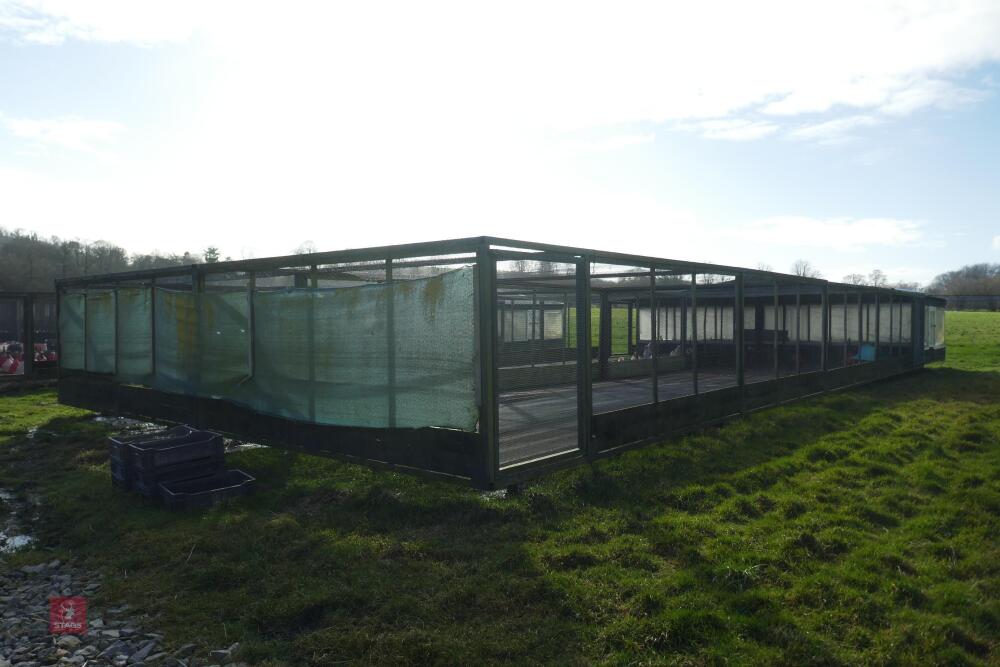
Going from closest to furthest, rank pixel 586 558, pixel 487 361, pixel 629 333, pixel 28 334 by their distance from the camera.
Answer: pixel 586 558 < pixel 487 361 < pixel 28 334 < pixel 629 333

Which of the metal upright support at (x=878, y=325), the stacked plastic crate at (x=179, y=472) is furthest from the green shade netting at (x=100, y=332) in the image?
the metal upright support at (x=878, y=325)

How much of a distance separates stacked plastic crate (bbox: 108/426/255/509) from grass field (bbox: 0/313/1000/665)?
0.20 metres

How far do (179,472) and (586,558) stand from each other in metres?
4.30

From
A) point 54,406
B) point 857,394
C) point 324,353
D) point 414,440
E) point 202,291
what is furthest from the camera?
point 857,394

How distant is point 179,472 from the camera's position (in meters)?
6.69

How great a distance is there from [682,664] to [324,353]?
196 inches

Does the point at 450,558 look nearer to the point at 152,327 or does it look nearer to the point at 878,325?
the point at 152,327

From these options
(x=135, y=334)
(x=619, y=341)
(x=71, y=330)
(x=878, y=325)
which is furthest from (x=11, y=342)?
(x=878, y=325)

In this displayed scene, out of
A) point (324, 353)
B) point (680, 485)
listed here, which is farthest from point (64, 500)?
point (680, 485)

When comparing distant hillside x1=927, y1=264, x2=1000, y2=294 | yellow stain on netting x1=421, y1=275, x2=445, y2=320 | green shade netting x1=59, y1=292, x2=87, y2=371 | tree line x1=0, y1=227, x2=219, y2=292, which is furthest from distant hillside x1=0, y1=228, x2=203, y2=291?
distant hillside x1=927, y1=264, x2=1000, y2=294

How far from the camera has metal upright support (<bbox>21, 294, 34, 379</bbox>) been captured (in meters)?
15.7

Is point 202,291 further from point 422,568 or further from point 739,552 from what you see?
point 739,552

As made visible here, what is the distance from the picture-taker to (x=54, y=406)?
12.7 meters

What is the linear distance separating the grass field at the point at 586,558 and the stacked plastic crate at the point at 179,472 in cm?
20
